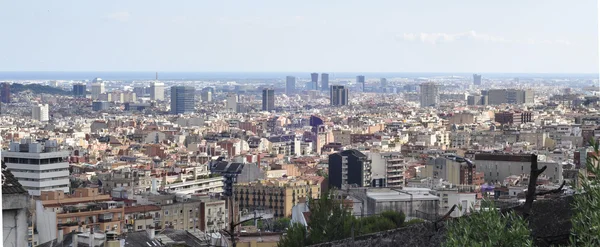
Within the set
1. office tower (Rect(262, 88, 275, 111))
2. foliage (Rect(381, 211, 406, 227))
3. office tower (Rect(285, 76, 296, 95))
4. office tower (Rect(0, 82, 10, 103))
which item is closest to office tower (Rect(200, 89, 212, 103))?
office tower (Rect(262, 88, 275, 111))

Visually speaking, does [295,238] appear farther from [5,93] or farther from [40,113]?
[5,93]

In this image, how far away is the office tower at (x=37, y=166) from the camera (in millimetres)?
19734

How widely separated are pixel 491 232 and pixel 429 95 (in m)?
72.2

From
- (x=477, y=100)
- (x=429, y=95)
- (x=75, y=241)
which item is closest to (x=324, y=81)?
(x=429, y=95)

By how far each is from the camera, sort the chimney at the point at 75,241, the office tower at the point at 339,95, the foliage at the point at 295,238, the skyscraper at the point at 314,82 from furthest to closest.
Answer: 1. the skyscraper at the point at 314,82
2. the office tower at the point at 339,95
3. the chimney at the point at 75,241
4. the foliage at the point at 295,238

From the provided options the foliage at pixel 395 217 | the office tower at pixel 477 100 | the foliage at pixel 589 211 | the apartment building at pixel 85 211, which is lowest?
the office tower at pixel 477 100

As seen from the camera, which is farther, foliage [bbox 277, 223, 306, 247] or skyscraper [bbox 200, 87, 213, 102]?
skyscraper [bbox 200, 87, 213, 102]

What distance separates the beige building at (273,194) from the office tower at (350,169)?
1.79 meters

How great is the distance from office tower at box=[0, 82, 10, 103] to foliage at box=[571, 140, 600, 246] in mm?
57536

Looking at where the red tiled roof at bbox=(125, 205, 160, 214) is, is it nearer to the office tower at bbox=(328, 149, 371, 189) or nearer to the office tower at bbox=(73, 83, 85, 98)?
the office tower at bbox=(328, 149, 371, 189)

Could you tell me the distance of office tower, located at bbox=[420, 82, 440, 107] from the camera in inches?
2904

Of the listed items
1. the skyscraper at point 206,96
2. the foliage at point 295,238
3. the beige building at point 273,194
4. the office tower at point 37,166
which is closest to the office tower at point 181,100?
the skyscraper at point 206,96

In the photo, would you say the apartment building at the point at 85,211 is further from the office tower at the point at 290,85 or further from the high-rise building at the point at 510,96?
the office tower at the point at 290,85

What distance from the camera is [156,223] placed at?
50.7 feet
